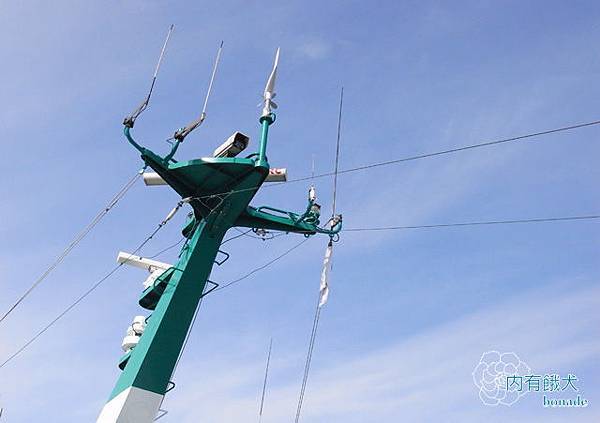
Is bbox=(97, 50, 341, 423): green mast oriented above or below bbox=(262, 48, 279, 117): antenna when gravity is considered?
below

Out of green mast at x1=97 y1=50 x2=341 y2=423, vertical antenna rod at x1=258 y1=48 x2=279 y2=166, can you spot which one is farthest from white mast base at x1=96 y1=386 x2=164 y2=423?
vertical antenna rod at x1=258 y1=48 x2=279 y2=166

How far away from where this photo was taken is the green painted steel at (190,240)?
18.3m

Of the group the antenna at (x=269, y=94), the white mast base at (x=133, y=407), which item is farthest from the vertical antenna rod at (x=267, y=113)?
the white mast base at (x=133, y=407)

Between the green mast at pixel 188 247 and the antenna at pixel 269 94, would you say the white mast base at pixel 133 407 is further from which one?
the antenna at pixel 269 94

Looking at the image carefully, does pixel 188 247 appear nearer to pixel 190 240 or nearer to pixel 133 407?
pixel 190 240

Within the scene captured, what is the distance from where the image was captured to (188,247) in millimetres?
20203

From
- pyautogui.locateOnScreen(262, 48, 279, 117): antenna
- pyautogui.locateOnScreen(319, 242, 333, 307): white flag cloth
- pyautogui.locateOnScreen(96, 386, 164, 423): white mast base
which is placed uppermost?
pyautogui.locateOnScreen(262, 48, 279, 117): antenna

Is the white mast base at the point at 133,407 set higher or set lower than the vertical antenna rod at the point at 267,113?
lower

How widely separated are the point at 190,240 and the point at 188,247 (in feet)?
1.02

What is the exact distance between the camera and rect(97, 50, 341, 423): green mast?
59.0ft

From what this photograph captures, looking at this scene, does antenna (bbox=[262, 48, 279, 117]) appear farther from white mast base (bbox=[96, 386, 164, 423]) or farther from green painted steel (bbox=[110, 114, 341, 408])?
white mast base (bbox=[96, 386, 164, 423])

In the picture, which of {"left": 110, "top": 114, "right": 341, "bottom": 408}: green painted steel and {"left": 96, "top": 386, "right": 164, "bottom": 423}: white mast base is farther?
{"left": 110, "top": 114, "right": 341, "bottom": 408}: green painted steel

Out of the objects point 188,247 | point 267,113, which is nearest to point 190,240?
point 188,247

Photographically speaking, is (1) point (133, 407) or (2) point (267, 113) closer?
(1) point (133, 407)
